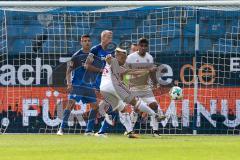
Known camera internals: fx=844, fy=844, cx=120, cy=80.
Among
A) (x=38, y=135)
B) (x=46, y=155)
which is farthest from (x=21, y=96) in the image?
(x=46, y=155)

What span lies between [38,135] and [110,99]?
1.73 meters

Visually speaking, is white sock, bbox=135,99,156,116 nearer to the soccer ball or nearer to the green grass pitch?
the green grass pitch

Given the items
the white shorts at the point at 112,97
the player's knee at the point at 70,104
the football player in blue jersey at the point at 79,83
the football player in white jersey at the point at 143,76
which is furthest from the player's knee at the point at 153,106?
the player's knee at the point at 70,104

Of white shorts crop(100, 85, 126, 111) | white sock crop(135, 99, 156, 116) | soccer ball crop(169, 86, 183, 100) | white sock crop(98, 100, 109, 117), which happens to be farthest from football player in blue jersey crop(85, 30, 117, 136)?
soccer ball crop(169, 86, 183, 100)

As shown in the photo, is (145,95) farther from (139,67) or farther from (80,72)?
(80,72)

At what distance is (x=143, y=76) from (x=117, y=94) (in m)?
0.76

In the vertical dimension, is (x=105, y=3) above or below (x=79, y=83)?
above

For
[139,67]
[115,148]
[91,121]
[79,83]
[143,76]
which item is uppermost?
[139,67]

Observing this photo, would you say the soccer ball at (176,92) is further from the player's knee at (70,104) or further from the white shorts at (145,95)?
the player's knee at (70,104)

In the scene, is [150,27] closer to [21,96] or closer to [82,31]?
[82,31]

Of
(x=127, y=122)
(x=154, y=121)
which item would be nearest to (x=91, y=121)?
(x=127, y=122)

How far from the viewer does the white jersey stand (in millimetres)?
16906

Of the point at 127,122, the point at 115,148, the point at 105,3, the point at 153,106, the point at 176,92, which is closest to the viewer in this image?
the point at 115,148

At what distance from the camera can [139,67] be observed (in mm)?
17016
